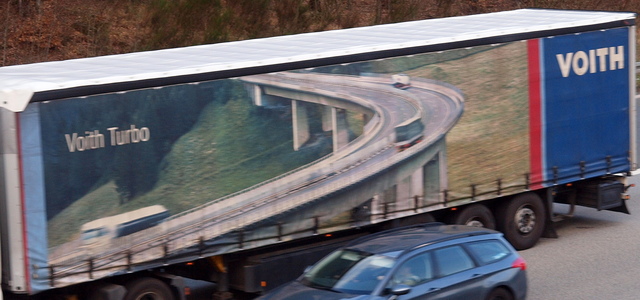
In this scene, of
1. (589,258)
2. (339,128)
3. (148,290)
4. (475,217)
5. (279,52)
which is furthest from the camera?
(475,217)

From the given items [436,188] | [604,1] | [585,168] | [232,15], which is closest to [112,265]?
[436,188]

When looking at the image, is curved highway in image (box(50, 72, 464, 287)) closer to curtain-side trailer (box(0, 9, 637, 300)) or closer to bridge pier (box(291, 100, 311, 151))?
curtain-side trailer (box(0, 9, 637, 300))

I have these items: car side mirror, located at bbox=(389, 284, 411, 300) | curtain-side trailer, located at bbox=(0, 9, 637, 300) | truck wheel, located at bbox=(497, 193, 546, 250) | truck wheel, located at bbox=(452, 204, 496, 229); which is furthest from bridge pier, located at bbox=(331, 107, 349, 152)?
truck wheel, located at bbox=(497, 193, 546, 250)

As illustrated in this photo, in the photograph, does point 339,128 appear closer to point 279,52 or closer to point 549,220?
point 279,52

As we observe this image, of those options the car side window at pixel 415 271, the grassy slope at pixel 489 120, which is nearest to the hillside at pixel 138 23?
the grassy slope at pixel 489 120

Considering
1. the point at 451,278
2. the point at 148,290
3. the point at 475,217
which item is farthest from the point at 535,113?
the point at 148,290

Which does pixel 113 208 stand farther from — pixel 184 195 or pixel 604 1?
pixel 604 1

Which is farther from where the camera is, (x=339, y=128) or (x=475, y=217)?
(x=475, y=217)
